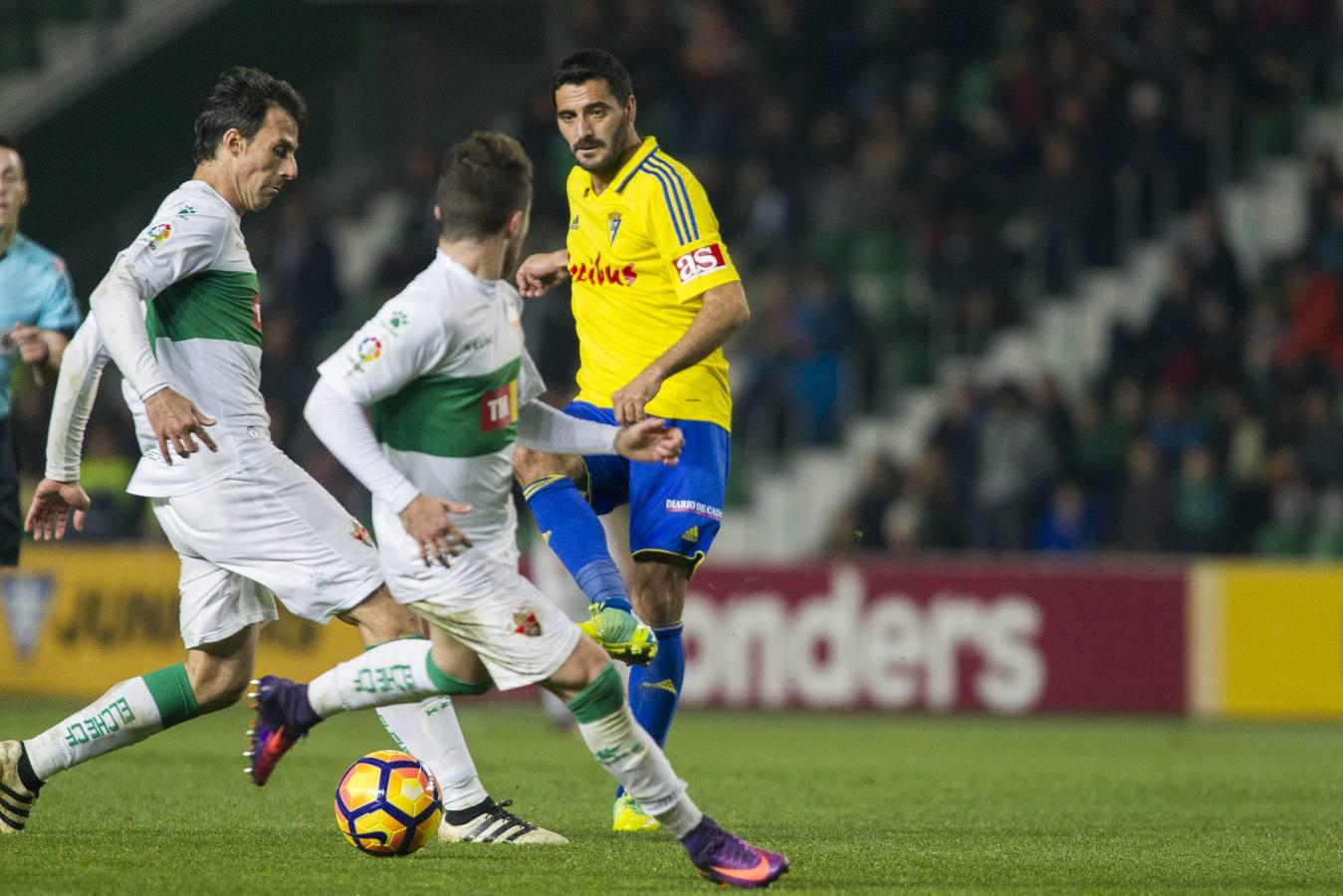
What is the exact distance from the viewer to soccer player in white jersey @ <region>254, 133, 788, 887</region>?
206 inches

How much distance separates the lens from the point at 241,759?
972 cm

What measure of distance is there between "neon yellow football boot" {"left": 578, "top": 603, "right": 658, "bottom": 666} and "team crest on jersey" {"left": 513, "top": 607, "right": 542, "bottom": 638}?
0.75 m

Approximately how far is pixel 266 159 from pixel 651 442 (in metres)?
1.59

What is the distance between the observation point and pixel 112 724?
618 cm

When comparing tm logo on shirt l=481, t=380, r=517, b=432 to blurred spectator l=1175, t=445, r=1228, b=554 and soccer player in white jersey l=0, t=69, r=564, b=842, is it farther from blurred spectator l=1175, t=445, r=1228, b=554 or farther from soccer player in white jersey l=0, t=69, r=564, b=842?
blurred spectator l=1175, t=445, r=1228, b=554

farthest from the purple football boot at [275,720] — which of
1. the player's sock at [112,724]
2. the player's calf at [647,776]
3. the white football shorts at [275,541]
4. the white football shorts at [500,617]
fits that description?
the player's calf at [647,776]

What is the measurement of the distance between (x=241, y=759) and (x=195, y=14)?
12.2 metres

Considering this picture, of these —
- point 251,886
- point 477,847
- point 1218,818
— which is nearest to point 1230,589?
point 1218,818

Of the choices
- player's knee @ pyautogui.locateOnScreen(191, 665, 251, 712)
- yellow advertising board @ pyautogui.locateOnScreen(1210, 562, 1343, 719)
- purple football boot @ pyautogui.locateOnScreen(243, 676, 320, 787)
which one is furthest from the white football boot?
yellow advertising board @ pyautogui.locateOnScreen(1210, 562, 1343, 719)

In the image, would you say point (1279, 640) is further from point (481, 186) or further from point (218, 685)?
point (481, 186)

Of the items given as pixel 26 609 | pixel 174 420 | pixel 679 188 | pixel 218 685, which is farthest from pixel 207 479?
pixel 26 609

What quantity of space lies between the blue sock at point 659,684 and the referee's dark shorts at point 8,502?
2.32m

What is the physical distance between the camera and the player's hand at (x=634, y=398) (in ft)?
19.8

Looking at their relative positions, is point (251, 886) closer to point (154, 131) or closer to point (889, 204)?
point (889, 204)
